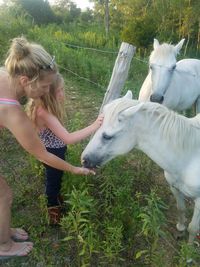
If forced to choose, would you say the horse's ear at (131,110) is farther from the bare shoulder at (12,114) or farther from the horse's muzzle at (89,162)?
the bare shoulder at (12,114)

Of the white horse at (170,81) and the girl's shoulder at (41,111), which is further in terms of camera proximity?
the white horse at (170,81)

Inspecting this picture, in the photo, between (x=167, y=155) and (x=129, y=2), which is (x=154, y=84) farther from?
(x=129, y=2)

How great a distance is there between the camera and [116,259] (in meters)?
2.58

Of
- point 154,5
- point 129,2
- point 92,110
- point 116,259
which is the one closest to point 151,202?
point 116,259

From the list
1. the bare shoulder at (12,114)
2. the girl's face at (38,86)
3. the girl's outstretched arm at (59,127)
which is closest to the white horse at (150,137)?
the girl's outstretched arm at (59,127)

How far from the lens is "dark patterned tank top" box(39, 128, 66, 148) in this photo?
8.71ft

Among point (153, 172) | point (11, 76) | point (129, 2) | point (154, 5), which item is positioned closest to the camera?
point (11, 76)

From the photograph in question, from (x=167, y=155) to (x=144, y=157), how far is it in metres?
1.40

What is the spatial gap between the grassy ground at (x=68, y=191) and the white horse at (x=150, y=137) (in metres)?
0.51

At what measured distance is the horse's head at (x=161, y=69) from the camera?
423cm

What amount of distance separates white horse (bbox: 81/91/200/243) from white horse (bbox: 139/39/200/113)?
1.78m

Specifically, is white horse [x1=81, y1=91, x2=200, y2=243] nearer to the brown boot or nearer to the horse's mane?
the horse's mane

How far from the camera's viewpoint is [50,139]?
2.68m

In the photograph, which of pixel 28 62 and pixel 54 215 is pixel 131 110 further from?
pixel 54 215
